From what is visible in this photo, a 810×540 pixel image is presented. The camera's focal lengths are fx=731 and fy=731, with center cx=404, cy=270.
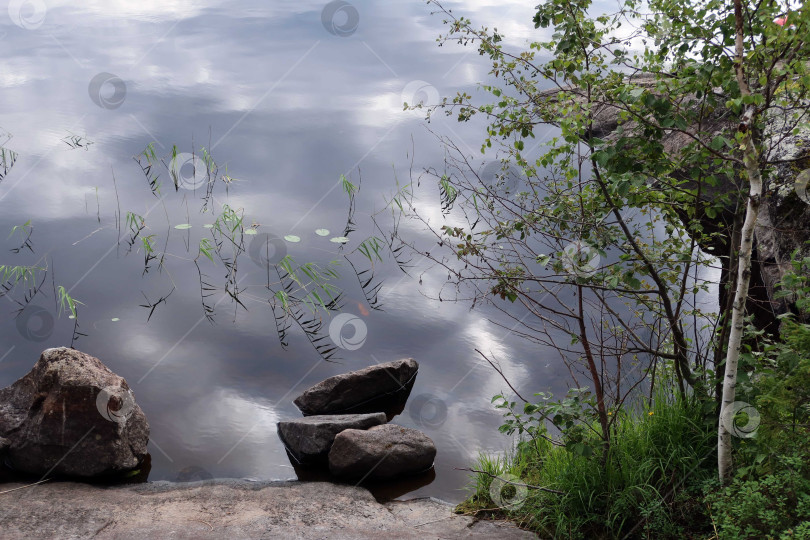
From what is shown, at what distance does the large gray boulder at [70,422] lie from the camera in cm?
452

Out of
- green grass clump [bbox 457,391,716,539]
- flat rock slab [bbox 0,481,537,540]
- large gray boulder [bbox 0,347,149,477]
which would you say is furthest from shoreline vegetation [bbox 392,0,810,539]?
large gray boulder [bbox 0,347,149,477]

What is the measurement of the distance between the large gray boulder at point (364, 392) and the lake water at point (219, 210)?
0.51 feet

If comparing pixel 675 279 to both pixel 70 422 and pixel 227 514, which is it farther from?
pixel 70 422

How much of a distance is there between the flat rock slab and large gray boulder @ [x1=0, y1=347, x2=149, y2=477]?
0.57ft

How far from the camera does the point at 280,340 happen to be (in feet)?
19.9

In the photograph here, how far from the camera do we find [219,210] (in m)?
7.74

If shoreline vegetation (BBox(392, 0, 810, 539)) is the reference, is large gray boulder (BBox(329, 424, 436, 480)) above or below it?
below

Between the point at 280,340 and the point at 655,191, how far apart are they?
343 cm

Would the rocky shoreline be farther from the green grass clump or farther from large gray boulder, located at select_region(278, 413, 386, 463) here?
the green grass clump

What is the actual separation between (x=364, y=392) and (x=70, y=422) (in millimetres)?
1984

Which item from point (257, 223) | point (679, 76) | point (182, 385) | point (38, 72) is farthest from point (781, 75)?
point (38, 72)

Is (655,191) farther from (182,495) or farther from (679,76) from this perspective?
(182,495)

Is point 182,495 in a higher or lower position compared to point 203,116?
lower

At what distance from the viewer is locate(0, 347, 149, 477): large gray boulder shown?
4520 mm
